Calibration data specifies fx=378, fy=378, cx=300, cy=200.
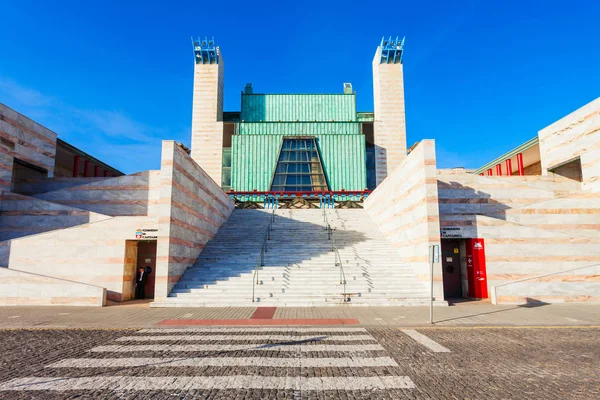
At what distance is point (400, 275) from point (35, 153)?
842 inches

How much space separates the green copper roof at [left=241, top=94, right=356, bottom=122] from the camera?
4478 cm

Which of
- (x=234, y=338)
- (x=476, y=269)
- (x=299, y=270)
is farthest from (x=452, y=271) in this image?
(x=234, y=338)

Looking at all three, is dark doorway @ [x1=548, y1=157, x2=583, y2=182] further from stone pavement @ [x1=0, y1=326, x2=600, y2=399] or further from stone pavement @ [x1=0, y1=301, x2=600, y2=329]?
stone pavement @ [x1=0, y1=326, x2=600, y2=399]

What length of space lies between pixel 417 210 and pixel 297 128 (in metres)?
26.0

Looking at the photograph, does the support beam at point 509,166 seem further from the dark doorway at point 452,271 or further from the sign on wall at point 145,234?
the sign on wall at point 145,234

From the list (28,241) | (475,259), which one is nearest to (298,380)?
(475,259)

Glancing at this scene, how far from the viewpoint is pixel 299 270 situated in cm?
1716

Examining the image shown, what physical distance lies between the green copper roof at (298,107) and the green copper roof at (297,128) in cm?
386

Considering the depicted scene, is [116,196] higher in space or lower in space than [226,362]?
higher

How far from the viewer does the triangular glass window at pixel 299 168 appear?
3828 centimetres

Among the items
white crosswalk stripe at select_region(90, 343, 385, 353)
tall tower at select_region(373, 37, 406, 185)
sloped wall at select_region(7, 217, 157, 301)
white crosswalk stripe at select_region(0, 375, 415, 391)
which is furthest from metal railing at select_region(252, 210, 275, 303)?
tall tower at select_region(373, 37, 406, 185)

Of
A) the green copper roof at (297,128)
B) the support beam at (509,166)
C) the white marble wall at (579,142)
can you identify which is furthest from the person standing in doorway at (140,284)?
the support beam at (509,166)

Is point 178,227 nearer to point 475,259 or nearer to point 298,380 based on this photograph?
point 298,380

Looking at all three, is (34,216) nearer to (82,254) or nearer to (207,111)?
(82,254)
